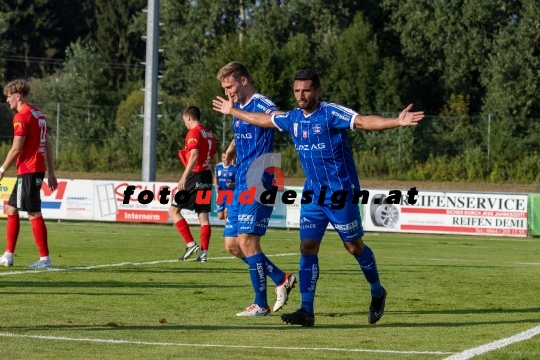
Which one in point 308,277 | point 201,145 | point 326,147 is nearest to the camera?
point 326,147

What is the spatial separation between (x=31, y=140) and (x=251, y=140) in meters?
4.58

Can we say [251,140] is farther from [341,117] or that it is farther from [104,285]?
[104,285]

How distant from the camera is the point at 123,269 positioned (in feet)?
45.8

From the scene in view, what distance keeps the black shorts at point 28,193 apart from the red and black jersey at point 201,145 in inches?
101

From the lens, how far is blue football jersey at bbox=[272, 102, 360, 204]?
8883 millimetres

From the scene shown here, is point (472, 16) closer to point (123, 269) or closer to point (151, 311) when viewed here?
point (123, 269)

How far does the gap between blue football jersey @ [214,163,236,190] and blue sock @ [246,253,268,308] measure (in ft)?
39.9

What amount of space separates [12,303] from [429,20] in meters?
49.9

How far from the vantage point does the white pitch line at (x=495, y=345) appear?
23.2ft

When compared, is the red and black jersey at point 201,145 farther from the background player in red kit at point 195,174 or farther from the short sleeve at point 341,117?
the short sleeve at point 341,117

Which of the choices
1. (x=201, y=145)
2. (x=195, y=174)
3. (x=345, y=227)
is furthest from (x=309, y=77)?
(x=195, y=174)

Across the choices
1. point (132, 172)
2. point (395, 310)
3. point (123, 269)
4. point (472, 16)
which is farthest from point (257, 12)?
point (395, 310)

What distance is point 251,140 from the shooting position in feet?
32.0

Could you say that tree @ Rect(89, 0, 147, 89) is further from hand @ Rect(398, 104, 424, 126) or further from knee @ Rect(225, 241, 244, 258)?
hand @ Rect(398, 104, 424, 126)
